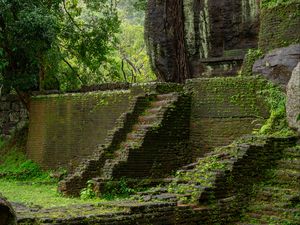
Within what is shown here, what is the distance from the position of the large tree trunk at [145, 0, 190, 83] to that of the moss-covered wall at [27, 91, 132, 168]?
429 cm

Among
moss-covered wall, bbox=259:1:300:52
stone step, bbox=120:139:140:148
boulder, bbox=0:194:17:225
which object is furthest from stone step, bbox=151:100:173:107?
boulder, bbox=0:194:17:225

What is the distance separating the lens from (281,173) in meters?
9.38

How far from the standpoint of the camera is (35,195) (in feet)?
41.1

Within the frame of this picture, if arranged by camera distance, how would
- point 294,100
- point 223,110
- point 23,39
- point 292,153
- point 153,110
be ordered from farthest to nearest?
point 23,39 < point 153,110 < point 223,110 < point 294,100 < point 292,153

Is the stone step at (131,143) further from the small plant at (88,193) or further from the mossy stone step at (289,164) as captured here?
the mossy stone step at (289,164)

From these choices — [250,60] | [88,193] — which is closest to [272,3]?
[250,60]

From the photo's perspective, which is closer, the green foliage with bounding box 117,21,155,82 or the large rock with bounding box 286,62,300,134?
the large rock with bounding box 286,62,300,134

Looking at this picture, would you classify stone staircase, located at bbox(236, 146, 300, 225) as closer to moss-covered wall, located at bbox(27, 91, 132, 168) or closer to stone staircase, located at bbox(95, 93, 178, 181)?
stone staircase, located at bbox(95, 93, 178, 181)

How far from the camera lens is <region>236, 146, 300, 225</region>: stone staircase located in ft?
28.0

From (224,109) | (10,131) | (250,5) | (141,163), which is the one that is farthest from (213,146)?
(10,131)

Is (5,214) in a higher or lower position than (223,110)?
lower

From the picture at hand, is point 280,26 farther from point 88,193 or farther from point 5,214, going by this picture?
point 5,214

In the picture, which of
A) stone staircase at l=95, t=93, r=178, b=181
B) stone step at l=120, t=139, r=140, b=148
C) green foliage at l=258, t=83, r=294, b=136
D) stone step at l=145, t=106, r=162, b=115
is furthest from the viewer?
stone step at l=145, t=106, r=162, b=115

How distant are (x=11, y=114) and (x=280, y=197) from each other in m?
12.3
